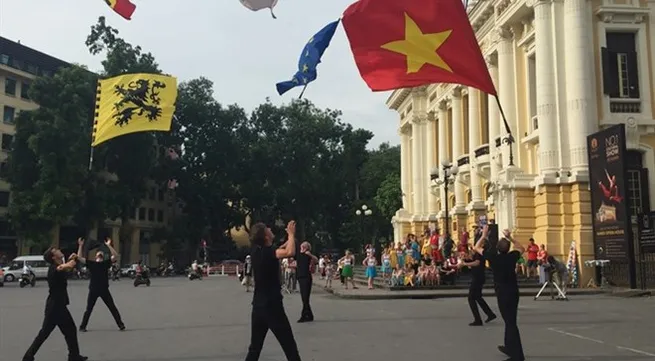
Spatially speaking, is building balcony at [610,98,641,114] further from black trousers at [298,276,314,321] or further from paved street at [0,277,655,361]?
black trousers at [298,276,314,321]

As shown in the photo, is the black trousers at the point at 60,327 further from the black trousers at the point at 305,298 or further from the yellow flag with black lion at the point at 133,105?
the yellow flag with black lion at the point at 133,105

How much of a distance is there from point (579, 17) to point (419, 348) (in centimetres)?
1980

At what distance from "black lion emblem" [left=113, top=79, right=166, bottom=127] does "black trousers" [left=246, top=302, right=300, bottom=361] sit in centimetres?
1243

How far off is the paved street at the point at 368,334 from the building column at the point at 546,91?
851 centimetres

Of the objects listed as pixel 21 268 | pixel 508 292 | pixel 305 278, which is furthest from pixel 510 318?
pixel 21 268

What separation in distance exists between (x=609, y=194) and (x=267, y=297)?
61.5 feet

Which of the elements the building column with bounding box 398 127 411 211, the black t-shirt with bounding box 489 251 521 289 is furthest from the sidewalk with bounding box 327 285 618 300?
the building column with bounding box 398 127 411 211

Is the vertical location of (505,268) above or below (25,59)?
below

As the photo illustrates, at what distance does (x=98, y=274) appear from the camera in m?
12.7

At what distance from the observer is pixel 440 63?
10.9 meters

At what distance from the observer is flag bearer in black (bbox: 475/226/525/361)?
27.9ft

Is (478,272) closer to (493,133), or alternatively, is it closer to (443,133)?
(493,133)

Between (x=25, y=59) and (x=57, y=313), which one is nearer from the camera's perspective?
(x=57, y=313)

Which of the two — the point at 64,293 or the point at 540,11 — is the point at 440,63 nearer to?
the point at 64,293
